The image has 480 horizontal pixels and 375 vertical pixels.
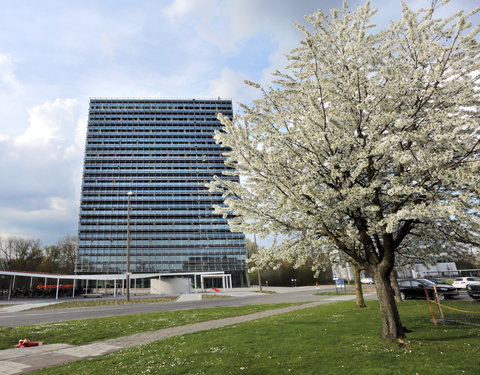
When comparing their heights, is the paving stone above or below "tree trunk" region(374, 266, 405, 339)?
below

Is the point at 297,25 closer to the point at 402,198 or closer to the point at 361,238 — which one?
the point at 402,198

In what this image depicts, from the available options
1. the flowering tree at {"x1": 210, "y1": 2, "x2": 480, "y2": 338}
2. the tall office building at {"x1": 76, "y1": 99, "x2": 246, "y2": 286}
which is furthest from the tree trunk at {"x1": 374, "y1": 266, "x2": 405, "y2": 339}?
the tall office building at {"x1": 76, "y1": 99, "x2": 246, "y2": 286}

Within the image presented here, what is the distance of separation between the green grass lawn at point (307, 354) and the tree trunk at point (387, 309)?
367mm

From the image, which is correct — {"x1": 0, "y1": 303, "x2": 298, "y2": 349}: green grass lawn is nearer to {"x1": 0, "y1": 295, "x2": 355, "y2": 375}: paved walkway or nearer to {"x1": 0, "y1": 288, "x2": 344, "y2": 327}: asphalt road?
{"x1": 0, "y1": 295, "x2": 355, "y2": 375}: paved walkway

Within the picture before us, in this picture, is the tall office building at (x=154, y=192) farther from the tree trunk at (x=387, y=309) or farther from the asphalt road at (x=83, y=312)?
the tree trunk at (x=387, y=309)

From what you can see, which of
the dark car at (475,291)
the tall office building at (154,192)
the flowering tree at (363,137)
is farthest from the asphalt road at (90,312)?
the tall office building at (154,192)

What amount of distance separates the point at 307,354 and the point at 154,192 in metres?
83.3

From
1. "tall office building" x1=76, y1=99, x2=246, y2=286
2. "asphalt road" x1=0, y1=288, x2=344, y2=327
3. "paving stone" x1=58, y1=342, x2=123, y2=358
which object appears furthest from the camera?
"tall office building" x1=76, y1=99, x2=246, y2=286

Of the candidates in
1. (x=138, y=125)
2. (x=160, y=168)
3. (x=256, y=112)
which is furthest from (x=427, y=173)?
(x=138, y=125)

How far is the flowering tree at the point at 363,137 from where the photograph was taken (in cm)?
711

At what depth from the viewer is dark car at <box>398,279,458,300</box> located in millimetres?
21875

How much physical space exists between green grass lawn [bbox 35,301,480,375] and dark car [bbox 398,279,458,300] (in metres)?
14.1

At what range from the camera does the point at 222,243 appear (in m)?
82.6

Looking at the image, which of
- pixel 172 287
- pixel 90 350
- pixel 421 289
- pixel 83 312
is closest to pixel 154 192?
pixel 172 287
